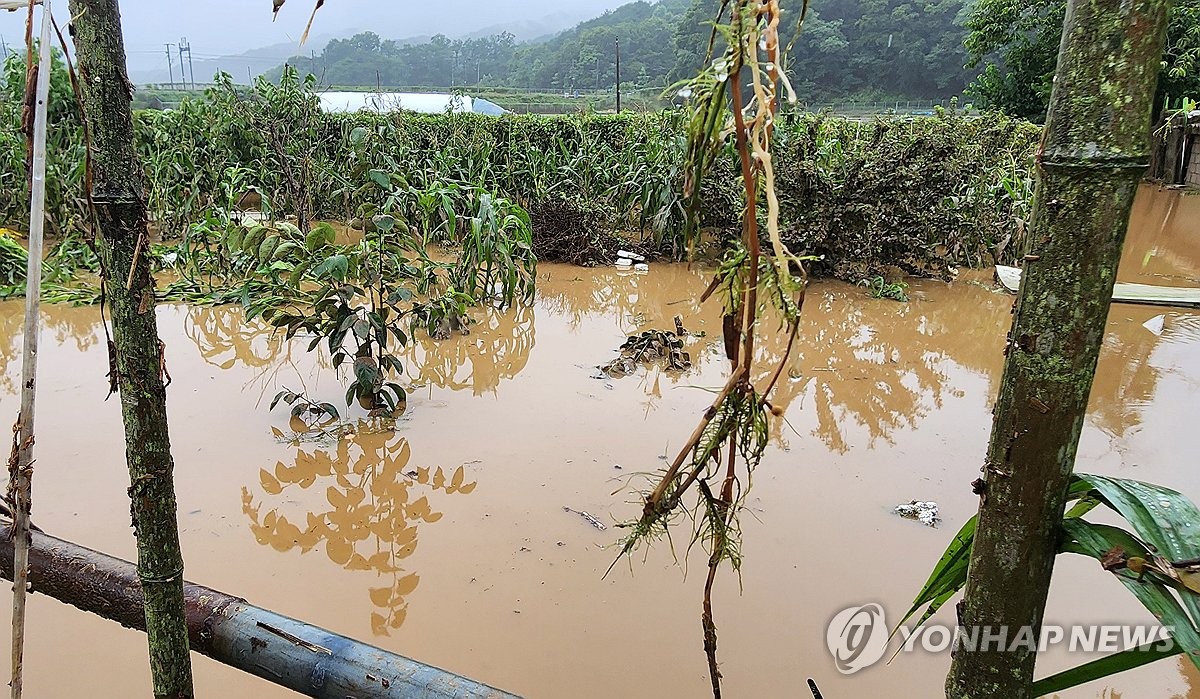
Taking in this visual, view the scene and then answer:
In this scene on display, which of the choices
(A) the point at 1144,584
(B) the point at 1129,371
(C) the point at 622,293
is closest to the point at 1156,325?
(B) the point at 1129,371

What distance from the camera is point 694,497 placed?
258 cm

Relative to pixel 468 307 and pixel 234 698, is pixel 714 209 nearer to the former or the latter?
pixel 468 307

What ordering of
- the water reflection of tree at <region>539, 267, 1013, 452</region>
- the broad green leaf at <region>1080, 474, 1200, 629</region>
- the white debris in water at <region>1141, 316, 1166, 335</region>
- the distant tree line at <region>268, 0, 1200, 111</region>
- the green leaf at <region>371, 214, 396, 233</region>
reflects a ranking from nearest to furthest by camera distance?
1. the broad green leaf at <region>1080, 474, 1200, 629</region>
2. the green leaf at <region>371, 214, 396, 233</region>
3. the water reflection of tree at <region>539, 267, 1013, 452</region>
4. the white debris in water at <region>1141, 316, 1166, 335</region>
5. the distant tree line at <region>268, 0, 1200, 111</region>

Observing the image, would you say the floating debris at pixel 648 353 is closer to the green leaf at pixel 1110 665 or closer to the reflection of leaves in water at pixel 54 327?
the reflection of leaves in water at pixel 54 327

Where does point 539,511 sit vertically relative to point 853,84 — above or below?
below

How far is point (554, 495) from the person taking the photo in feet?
8.38

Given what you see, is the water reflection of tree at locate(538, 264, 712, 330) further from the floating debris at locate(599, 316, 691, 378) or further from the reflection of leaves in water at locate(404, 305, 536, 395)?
the floating debris at locate(599, 316, 691, 378)

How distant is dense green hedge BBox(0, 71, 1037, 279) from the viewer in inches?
211

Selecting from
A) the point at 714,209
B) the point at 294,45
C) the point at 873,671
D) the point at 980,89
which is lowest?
the point at 873,671

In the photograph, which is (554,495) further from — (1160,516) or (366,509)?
(1160,516)

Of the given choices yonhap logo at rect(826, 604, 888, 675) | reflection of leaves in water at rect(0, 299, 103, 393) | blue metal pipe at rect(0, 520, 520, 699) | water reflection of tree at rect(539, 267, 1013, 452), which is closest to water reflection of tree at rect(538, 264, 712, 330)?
water reflection of tree at rect(539, 267, 1013, 452)

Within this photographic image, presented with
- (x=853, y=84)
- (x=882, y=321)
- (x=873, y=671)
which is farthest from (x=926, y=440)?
(x=853, y=84)

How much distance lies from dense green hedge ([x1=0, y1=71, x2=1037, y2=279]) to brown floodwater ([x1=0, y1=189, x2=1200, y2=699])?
1.23 metres

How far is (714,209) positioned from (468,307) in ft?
7.04
